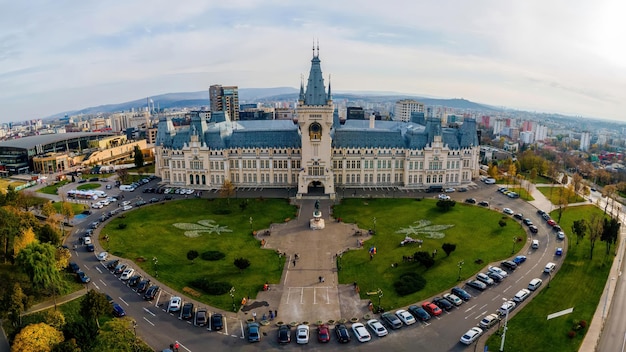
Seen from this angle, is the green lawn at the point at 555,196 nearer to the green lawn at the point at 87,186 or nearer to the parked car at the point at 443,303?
the parked car at the point at 443,303

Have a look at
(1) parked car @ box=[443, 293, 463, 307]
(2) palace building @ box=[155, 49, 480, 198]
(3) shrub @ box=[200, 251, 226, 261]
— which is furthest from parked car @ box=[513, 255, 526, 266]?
(3) shrub @ box=[200, 251, 226, 261]

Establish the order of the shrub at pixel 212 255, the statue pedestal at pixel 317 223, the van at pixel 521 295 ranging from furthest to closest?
the statue pedestal at pixel 317 223 < the shrub at pixel 212 255 < the van at pixel 521 295

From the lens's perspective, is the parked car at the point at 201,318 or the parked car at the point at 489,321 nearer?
the parked car at the point at 489,321

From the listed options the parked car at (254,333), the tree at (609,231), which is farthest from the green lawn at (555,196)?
the parked car at (254,333)

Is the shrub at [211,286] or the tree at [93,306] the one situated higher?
the tree at [93,306]

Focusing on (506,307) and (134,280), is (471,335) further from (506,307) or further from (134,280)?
(134,280)

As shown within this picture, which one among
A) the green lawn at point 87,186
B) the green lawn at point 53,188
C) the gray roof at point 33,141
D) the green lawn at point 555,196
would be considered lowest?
the green lawn at point 53,188
